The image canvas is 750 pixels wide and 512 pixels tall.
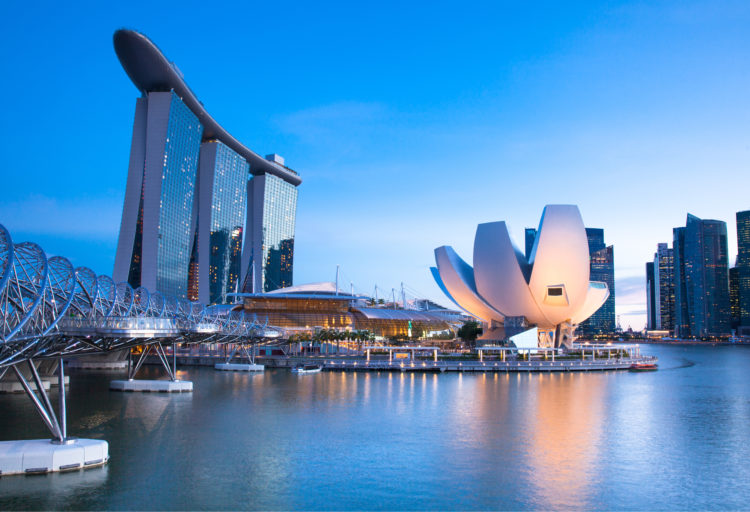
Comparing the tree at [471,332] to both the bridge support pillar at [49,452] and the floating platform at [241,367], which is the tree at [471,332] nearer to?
the floating platform at [241,367]

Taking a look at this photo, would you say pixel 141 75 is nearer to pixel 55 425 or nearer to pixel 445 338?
pixel 445 338

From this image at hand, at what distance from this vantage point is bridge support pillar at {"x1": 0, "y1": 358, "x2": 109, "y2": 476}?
1591cm

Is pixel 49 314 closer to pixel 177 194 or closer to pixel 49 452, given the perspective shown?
pixel 49 452

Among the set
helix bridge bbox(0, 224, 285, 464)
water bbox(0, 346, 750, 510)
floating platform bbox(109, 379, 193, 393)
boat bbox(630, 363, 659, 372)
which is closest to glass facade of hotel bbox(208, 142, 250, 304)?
boat bbox(630, 363, 659, 372)

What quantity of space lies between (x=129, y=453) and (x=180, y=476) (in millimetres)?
3418

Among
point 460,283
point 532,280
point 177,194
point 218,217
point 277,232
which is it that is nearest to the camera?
point 532,280

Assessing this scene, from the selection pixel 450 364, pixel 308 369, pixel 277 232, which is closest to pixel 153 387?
pixel 308 369

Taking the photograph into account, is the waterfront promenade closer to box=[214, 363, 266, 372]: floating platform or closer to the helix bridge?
box=[214, 363, 266, 372]: floating platform

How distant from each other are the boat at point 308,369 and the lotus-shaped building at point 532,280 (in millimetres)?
17001

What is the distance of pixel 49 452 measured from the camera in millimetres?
16172

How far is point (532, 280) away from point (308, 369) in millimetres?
22033

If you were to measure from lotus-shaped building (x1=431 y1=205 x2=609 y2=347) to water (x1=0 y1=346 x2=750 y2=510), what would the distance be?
21.3 metres

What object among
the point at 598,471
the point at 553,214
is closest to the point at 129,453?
the point at 598,471

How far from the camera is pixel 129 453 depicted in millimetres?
19250
